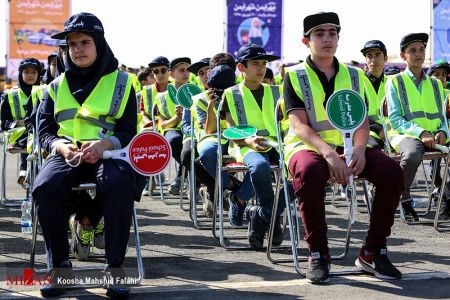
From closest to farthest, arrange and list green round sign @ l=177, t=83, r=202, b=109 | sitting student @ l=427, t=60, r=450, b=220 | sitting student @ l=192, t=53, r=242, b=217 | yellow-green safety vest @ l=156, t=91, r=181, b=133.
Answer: sitting student @ l=192, t=53, r=242, b=217 → sitting student @ l=427, t=60, r=450, b=220 → green round sign @ l=177, t=83, r=202, b=109 → yellow-green safety vest @ l=156, t=91, r=181, b=133

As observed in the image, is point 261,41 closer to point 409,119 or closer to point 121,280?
point 409,119

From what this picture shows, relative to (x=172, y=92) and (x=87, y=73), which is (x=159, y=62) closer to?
(x=172, y=92)

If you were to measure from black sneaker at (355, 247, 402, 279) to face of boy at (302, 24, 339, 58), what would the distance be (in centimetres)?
133

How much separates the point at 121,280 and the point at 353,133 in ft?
5.71

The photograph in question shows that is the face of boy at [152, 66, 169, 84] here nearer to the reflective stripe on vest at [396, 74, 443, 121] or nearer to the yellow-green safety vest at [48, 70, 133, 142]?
the reflective stripe on vest at [396, 74, 443, 121]

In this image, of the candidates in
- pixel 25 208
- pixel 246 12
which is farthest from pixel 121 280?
pixel 246 12

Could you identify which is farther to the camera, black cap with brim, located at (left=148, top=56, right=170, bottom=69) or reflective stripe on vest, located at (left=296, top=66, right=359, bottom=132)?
black cap with brim, located at (left=148, top=56, right=170, bottom=69)

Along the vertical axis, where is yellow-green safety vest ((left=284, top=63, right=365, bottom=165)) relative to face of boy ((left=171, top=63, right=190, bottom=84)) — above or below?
below

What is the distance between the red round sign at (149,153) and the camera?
5539 millimetres

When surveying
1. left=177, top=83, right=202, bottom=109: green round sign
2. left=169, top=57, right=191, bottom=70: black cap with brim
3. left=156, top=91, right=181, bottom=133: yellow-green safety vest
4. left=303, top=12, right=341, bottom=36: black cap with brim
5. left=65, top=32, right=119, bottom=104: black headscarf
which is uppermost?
left=303, top=12, right=341, bottom=36: black cap with brim

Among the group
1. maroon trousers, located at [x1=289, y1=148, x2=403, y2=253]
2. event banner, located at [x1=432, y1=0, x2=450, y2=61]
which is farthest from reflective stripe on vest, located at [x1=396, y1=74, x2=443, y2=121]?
event banner, located at [x1=432, y1=0, x2=450, y2=61]

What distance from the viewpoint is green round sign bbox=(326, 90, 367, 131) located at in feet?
18.9

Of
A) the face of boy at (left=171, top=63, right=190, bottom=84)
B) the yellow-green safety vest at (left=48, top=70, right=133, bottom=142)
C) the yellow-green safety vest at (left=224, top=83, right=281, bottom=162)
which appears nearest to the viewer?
the yellow-green safety vest at (left=48, top=70, right=133, bottom=142)

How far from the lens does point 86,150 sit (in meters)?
5.55
